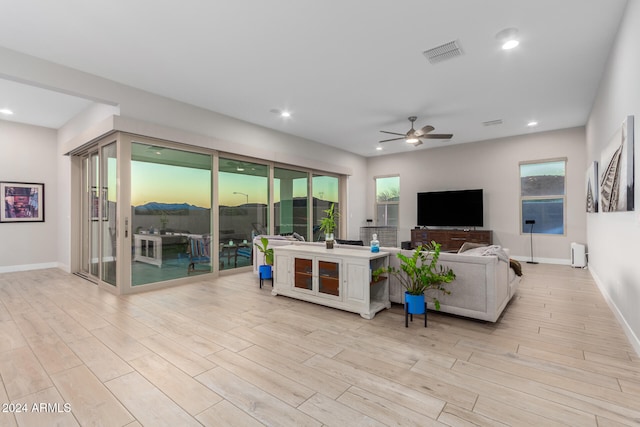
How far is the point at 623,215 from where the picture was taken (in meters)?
3.01

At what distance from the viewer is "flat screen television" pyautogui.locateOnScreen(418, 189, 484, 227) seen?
24.7ft

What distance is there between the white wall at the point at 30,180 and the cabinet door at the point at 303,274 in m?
5.79

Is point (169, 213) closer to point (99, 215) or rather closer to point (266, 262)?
point (99, 215)

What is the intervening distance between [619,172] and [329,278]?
316cm

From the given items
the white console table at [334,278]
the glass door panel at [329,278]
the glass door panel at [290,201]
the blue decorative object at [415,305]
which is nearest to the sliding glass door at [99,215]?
the white console table at [334,278]

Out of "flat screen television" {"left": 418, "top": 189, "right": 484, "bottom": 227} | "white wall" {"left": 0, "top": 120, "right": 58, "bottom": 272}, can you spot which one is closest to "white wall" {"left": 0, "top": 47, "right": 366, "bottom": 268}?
"white wall" {"left": 0, "top": 120, "right": 58, "bottom": 272}

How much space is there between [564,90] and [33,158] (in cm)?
980

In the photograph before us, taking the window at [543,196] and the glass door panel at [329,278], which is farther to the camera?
the window at [543,196]

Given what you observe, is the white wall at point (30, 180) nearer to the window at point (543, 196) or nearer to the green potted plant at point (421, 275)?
the green potted plant at point (421, 275)

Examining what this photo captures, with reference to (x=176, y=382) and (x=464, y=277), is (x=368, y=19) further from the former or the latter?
(x=176, y=382)

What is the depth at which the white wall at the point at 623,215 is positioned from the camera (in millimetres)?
2549

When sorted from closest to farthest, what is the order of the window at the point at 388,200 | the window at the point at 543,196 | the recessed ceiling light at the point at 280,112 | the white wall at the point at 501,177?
the recessed ceiling light at the point at 280,112, the white wall at the point at 501,177, the window at the point at 543,196, the window at the point at 388,200

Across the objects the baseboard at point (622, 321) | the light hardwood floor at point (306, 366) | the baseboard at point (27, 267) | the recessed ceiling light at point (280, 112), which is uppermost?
the recessed ceiling light at point (280, 112)

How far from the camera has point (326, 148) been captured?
820cm
